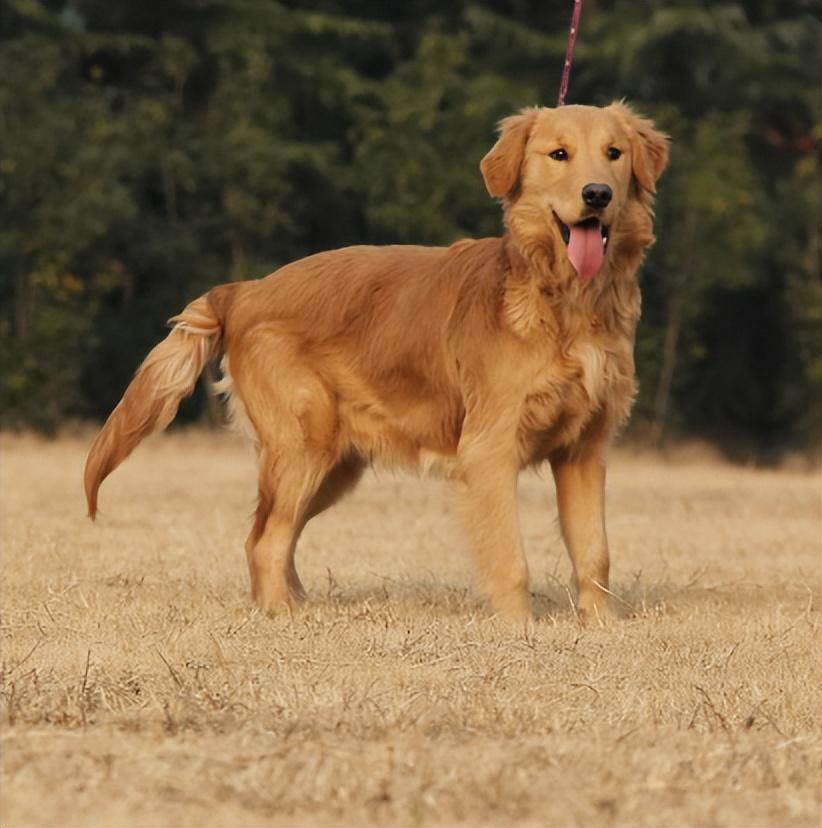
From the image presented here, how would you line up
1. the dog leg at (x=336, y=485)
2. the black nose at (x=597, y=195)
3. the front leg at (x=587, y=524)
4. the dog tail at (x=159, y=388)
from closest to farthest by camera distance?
1. the black nose at (x=597, y=195)
2. the front leg at (x=587, y=524)
3. the dog tail at (x=159, y=388)
4. the dog leg at (x=336, y=485)

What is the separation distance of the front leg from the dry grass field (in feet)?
0.74

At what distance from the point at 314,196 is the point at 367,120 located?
1.83m

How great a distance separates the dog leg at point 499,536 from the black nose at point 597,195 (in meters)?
1.22

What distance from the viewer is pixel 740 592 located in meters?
9.51

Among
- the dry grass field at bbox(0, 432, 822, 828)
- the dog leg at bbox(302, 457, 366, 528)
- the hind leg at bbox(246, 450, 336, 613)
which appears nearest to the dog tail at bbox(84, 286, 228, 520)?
the hind leg at bbox(246, 450, 336, 613)

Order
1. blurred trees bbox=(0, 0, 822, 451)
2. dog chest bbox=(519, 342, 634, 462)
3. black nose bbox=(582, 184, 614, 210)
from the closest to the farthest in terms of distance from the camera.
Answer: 1. black nose bbox=(582, 184, 614, 210)
2. dog chest bbox=(519, 342, 634, 462)
3. blurred trees bbox=(0, 0, 822, 451)

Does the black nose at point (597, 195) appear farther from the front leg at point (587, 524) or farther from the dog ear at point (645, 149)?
the front leg at point (587, 524)

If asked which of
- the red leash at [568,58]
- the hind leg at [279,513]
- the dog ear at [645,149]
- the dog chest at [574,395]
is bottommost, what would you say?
the hind leg at [279,513]

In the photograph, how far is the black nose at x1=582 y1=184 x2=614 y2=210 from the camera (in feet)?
25.0

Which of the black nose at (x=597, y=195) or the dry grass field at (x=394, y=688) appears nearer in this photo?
the dry grass field at (x=394, y=688)

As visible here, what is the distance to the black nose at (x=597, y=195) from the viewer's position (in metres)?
7.62

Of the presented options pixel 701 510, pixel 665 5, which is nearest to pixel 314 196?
pixel 665 5

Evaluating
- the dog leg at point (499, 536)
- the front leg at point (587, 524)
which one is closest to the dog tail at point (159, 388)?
the dog leg at point (499, 536)

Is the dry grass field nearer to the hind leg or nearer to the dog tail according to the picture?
the hind leg
